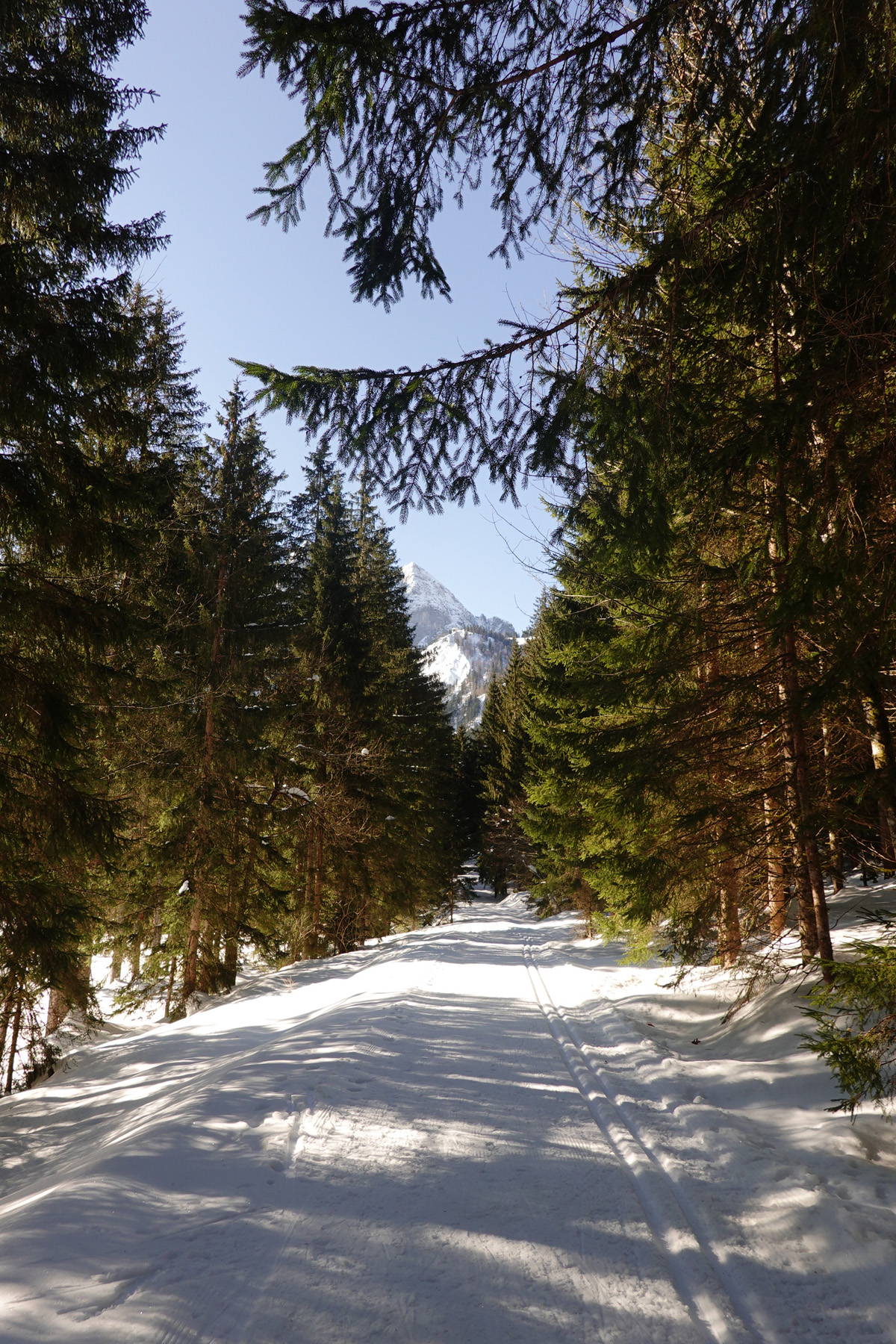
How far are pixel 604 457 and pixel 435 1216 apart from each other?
490 cm

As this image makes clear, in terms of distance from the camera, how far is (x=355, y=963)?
588 inches

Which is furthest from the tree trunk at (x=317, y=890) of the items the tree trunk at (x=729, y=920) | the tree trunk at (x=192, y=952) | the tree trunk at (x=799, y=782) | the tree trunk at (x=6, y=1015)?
the tree trunk at (x=799, y=782)

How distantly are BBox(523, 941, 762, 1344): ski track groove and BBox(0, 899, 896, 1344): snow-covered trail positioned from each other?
13 millimetres

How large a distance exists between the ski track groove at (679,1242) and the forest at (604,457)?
1.27m

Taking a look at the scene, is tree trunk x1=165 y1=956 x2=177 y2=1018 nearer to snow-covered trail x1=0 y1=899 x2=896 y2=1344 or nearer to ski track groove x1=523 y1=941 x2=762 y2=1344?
snow-covered trail x1=0 y1=899 x2=896 y2=1344

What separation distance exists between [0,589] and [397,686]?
17.2 m

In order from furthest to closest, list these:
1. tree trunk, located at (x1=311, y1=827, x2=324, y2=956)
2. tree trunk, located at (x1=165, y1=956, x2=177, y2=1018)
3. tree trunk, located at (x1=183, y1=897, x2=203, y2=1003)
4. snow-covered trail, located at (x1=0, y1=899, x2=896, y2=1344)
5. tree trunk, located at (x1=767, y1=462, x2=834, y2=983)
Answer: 1. tree trunk, located at (x1=311, y1=827, x2=324, y2=956)
2. tree trunk, located at (x1=165, y1=956, x2=177, y2=1018)
3. tree trunk, located at (x1=183, y1=897, x2=203, y2=1003)
4. tree trunk, located at (x1=767, y1=462, x2=834, y2=983)
5. snow-covered trail, located at (x1=0, y1=899, x2=896, y2=1344)

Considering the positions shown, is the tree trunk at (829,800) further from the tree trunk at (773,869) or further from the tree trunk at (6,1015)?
the tree trunk at (6,1015)

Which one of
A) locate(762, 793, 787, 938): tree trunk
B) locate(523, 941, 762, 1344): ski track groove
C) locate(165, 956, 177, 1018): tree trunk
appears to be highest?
locate(762, 793, 787, 938): tree trunk

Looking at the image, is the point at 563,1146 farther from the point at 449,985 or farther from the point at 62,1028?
the point at 62,1028

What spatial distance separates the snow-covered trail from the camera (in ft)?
8.69

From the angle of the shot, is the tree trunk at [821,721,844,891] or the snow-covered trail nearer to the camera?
the snow-covered trail

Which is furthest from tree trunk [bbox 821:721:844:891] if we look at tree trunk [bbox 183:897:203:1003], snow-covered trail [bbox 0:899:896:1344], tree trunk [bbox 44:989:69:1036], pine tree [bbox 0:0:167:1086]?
tree trunk [bbox 44:989:69:1036]

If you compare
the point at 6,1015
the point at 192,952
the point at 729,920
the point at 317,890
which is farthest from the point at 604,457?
the point at 317,890
